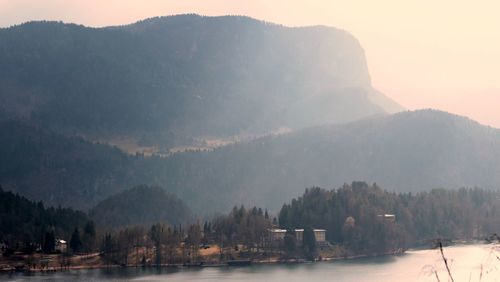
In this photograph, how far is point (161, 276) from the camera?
578ft

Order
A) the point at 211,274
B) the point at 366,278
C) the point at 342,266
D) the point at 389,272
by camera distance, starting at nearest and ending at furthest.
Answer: the point at 366,278, the point at 389,272, the point at 211,274, the point at 342,266

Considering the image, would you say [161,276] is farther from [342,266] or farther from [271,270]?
[342,266]

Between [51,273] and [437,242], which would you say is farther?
[51,273]

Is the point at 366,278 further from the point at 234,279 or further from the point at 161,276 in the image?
the point at 161,276

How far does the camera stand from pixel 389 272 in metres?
170

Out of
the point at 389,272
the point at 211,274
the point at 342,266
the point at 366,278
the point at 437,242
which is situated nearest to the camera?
the point at 437,242

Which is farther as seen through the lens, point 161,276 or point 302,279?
point 161,276

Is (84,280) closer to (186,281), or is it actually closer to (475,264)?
(186,281)

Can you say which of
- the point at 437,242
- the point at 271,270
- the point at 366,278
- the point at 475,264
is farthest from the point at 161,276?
the point at 437,242

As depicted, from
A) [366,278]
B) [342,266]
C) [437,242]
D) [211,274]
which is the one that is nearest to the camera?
[437,242]

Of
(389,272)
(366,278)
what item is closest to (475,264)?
(389,272)

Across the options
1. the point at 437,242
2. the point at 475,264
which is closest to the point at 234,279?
the point at 475,264

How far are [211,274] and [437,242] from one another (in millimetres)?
168465

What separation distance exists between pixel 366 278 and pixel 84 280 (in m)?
53.5
